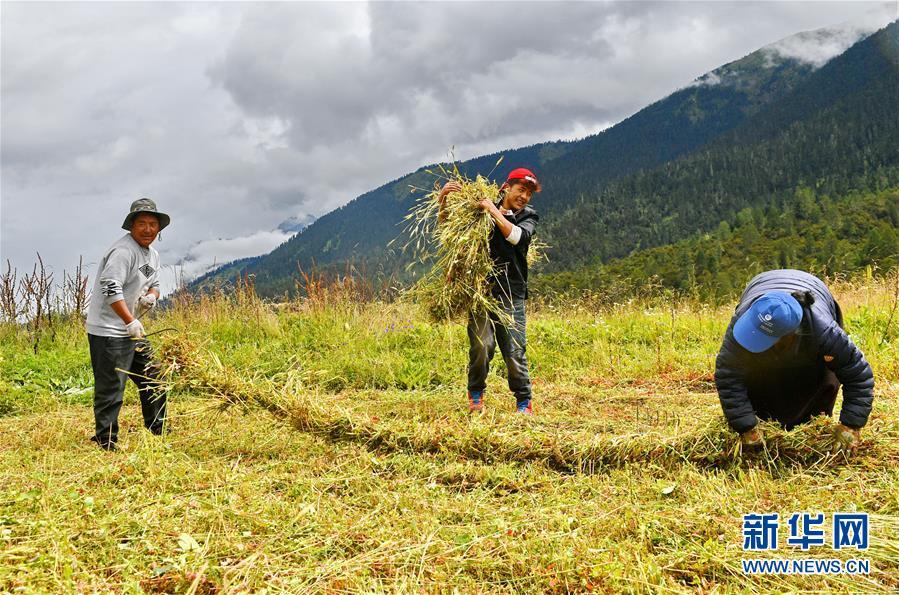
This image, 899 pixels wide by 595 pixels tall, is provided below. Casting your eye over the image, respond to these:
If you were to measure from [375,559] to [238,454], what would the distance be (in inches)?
73.5

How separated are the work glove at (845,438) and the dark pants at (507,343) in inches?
84.0

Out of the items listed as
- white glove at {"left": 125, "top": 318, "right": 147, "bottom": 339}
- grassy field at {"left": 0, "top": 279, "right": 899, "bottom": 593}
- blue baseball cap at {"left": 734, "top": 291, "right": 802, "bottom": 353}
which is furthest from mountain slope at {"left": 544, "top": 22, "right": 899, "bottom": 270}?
blue baseball cap at {"left": 734, "top": 291, "right": 802, "bottom": 353}

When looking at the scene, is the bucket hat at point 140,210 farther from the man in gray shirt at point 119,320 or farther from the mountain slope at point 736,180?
the mountain slope at point 736,180

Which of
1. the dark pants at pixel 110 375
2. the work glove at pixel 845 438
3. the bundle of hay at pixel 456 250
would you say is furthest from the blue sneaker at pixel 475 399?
the work glove at pixel 845 438

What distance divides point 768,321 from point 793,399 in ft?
2.93

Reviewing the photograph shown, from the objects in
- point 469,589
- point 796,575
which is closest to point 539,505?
point 469,589

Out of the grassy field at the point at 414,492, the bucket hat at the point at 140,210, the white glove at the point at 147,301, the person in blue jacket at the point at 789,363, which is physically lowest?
the grassy field at the point at 414,492

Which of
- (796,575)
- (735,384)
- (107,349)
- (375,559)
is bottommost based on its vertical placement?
(796,575)

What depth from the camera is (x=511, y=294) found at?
4.73 m

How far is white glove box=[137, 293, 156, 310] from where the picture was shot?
437 cm

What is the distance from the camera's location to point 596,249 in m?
101

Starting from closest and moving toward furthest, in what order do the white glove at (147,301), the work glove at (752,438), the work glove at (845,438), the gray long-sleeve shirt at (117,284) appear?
the work glove at (845,438), the work glove at (752,438), the gray long-sleeve shirt at (117,284), the white glove at (147,301)

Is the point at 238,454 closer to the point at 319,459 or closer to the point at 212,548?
the point at 319,459

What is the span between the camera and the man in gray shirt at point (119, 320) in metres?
4.08
